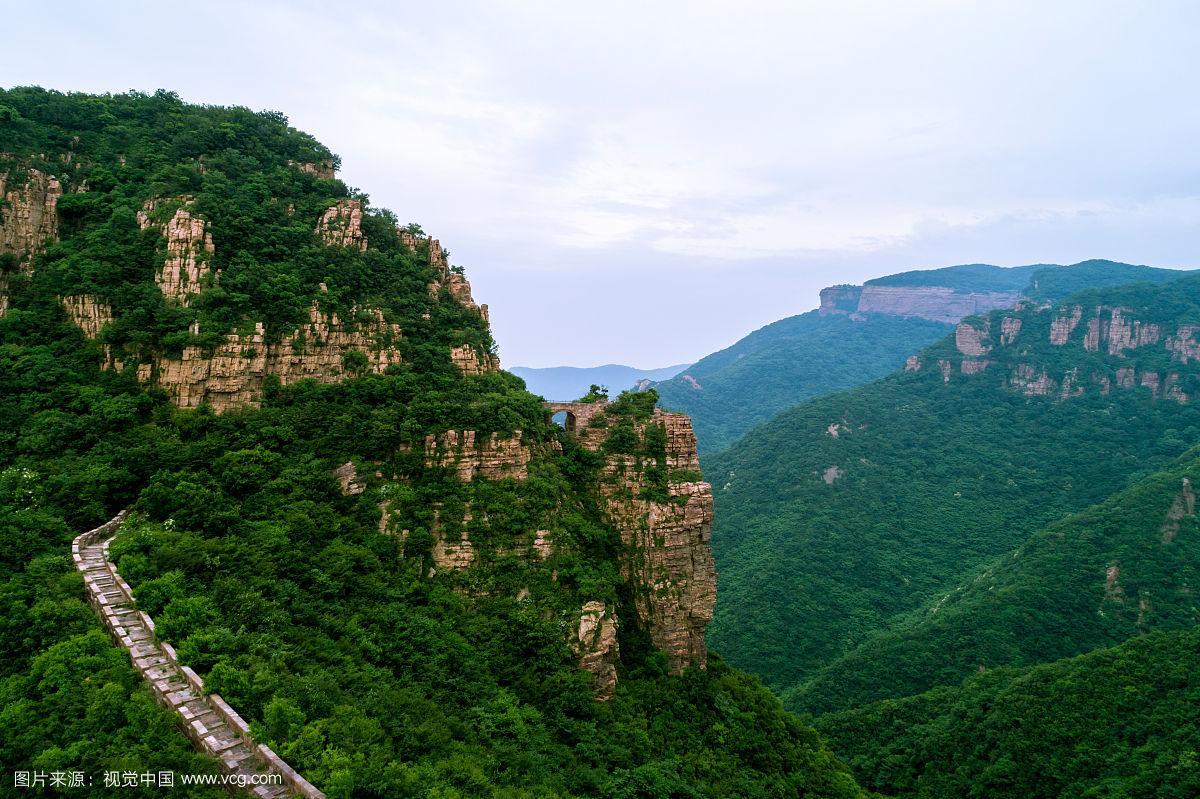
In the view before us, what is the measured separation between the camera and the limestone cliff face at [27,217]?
2572cm

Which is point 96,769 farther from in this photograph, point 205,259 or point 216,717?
point 205,259

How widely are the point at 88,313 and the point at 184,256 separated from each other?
4.54m

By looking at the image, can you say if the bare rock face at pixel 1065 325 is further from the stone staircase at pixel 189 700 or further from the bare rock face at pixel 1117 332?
the stone staircase at pixel 189 700

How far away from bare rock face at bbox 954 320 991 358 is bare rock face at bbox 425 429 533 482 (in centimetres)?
14060

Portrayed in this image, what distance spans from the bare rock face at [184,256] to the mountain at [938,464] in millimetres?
56504

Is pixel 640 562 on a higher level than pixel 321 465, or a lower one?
lower

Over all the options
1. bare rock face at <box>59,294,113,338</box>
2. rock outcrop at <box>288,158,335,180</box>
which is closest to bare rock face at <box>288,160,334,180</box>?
rock outcrop at <box>288,158,335,180</box>

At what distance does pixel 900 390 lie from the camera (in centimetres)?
13512

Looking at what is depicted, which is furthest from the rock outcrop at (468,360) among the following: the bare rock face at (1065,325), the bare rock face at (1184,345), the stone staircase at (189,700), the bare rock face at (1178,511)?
the bare rock face at (1184,345)

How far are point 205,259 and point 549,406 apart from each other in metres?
17.7

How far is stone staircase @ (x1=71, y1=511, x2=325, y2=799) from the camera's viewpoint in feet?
40.3

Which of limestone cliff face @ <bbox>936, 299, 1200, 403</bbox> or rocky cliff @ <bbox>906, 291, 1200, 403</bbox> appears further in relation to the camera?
rocky cliff @ <bbox>906, 291, 1200, 403</bbox>

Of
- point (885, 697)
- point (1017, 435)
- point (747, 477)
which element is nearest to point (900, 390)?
point (1017, 435)

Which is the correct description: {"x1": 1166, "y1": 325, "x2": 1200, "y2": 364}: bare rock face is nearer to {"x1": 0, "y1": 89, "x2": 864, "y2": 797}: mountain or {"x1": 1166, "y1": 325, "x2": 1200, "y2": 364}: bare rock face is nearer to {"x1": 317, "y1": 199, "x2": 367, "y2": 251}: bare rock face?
{"x1": 0, "y1": 89, "x2": 864, "y2": 797}: mountain
